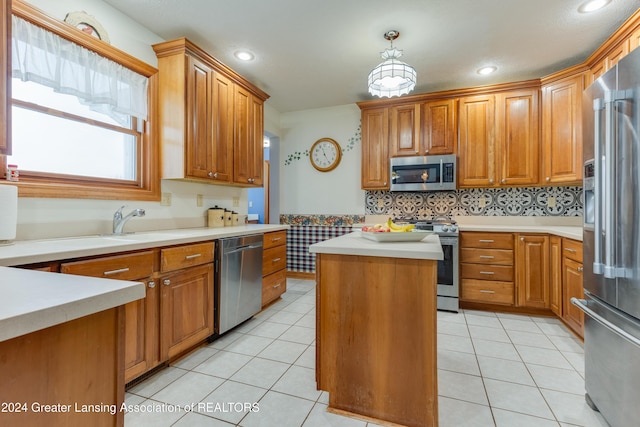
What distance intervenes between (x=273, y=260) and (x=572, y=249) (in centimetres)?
265

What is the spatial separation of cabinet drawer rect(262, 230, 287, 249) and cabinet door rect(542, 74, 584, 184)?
2.82 meters

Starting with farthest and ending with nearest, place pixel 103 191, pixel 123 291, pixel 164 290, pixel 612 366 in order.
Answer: pixel 103 191 → pixel 164 290 → pixel 612 366 → pixel 123 291

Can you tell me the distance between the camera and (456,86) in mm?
3531

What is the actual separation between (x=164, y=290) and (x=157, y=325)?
21 cm

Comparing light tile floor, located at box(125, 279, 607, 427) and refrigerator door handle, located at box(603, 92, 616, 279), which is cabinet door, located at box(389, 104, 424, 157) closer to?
light tile floor, located at box(125, 279, 607, 427)

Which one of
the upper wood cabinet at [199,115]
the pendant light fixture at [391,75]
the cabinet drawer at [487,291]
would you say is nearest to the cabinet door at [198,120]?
the upper wood cabinet at [199,115]

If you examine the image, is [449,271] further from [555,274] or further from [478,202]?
[478,202]

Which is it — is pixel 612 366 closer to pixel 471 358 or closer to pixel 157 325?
pixel 471 358

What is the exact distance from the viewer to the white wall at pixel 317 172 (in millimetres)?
4180

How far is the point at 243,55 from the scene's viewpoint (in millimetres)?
2898

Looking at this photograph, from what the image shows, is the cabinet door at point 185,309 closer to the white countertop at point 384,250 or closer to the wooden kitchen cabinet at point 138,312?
the wooden kitchen cabinet at point 138,312

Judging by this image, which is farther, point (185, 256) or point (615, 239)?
point (185, 256)

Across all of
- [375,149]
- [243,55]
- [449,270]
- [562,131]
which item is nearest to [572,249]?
[449,270]

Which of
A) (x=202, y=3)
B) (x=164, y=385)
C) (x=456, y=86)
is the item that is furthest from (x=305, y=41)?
(x=164, y=385)
